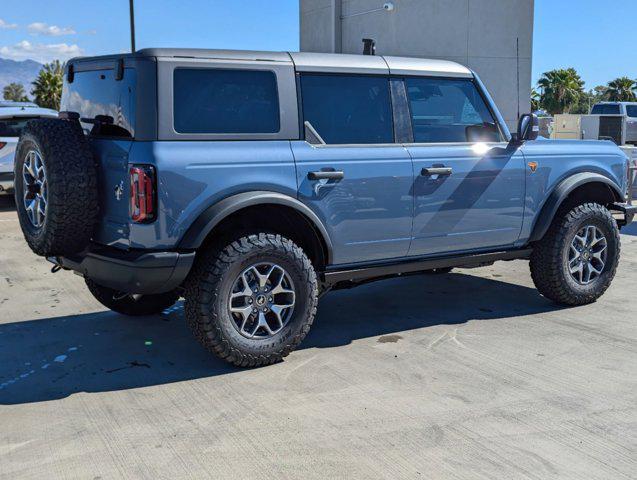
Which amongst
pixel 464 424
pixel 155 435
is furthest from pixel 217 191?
pixel 464 424

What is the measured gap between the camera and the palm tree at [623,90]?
3088 inches

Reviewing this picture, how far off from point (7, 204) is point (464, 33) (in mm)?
14791

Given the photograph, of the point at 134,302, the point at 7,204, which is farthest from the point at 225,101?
the point at 7,204

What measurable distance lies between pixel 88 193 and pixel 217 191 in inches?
29.2

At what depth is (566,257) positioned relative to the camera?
588 cm

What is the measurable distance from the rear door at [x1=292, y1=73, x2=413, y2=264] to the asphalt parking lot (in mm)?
783

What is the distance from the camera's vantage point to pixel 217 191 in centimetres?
429

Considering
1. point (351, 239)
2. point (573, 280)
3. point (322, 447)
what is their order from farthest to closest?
point (573, 280) < point (351, 239) < point (322, 447)

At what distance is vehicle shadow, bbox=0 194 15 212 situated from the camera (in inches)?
493

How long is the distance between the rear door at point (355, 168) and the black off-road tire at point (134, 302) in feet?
5.26

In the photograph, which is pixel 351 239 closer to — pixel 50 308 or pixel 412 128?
pixel 412 128

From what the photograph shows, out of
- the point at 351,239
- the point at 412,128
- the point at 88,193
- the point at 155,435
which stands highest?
the point at 412,128

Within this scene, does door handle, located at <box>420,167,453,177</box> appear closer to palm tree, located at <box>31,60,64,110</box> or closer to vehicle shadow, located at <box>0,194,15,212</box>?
vehicle shadow, located at <box>0,194,15,212</box>

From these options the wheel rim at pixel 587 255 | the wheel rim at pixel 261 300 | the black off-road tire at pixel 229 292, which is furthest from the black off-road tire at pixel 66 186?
the wheel rim at pixel 587 255
